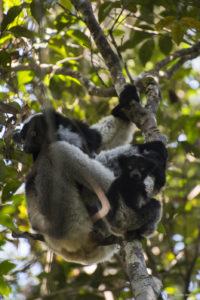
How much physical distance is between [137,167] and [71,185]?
2.56 ft

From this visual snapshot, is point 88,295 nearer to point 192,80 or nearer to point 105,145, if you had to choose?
point 105,145

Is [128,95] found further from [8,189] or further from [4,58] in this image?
[8,189]

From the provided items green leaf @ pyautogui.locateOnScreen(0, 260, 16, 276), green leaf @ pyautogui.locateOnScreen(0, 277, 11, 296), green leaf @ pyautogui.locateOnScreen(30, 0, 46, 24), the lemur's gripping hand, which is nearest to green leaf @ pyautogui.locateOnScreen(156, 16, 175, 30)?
the lemur's gripping hand

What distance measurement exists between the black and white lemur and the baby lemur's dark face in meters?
0.06

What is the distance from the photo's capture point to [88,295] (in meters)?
4.70

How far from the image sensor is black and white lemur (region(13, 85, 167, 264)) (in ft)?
12.0

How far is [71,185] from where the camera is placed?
3795 millimetres

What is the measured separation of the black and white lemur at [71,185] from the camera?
3.65 metres

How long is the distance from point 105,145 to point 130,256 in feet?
6.52

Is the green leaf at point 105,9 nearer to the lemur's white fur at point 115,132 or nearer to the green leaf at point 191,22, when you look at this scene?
the green leaf at point 191,22

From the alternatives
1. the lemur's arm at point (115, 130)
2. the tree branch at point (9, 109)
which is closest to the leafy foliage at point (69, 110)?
the tree branch at point (9, 109)

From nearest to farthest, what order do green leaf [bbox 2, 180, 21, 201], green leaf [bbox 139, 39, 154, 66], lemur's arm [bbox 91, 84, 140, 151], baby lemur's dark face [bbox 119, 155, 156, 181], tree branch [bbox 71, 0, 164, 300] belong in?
tree branch [bbox 71, 0, 164, 300]
baby lemur's dark face [bbox 119, 155, 156, 181]
green leaf [bbox 2, 180, 21, 201]
lemur's arm [bbox 91, 84, 140, 151]
green leaf [bbox 139, 39, 154, 66]

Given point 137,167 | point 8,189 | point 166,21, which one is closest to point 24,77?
point 8,189

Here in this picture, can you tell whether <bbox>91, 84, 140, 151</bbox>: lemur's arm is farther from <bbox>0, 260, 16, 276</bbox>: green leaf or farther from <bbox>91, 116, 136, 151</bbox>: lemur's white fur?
<bbox>0, 260, 16, 276</bbox>: green leaf
